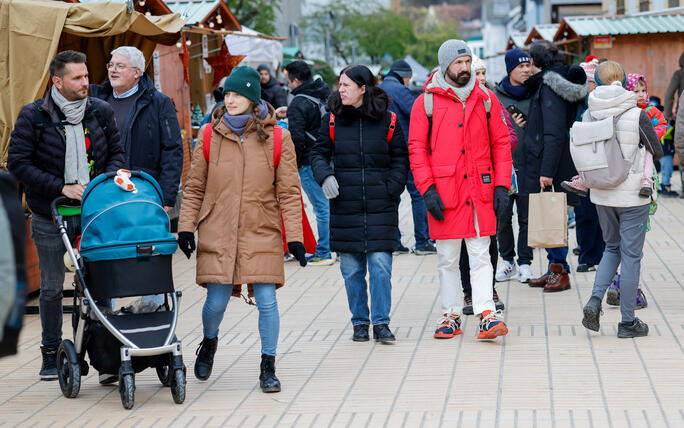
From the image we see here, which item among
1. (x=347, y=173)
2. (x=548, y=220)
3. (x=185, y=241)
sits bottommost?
(x=548, y=220)

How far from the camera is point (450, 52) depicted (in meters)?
7.38

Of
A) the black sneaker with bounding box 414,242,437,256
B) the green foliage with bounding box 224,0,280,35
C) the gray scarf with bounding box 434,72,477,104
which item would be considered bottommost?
the black sneaker with bounding box 414,242,437,256

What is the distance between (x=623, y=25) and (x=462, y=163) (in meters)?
18.2

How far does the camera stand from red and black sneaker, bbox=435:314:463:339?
24.6 feet

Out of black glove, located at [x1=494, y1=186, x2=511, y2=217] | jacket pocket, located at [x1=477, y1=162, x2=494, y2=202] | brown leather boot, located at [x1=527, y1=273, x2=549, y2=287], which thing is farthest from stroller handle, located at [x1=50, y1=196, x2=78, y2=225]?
brown leather boot, located at [x1=527, y1=273, x2=549, y2=287]

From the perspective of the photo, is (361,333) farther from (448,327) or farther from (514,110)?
(514,110)

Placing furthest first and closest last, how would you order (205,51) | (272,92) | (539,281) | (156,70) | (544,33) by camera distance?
(544,33) < (205,51) < (272,92) < (156,70) < (539,281)

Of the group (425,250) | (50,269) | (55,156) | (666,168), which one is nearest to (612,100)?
(55,156)

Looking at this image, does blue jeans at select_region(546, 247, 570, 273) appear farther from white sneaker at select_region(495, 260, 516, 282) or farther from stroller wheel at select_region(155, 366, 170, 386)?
stroller wheel at select_region(155, 366, 170, 386)

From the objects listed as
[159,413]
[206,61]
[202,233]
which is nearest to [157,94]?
[202,233]

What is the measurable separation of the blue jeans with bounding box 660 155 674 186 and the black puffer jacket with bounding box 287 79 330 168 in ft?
23.6

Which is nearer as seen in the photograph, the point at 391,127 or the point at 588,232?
the point at 391,127

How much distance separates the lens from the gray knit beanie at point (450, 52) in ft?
24.1

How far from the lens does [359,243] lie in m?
7.34
